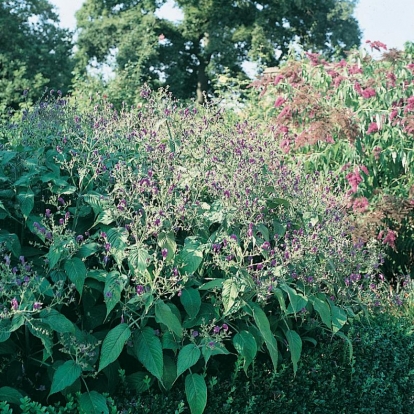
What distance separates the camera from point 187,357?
2.81 meters

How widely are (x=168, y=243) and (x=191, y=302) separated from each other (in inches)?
13.0

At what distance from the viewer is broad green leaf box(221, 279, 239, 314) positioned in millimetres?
2908

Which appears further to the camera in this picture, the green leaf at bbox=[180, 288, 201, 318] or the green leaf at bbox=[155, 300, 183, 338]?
the green leaf at bbox=[180, 288, 201, 318]

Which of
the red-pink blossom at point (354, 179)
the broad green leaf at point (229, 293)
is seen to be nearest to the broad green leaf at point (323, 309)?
the broad green leaf at point (229, 293)

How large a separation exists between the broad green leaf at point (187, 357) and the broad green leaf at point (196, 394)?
0.09m

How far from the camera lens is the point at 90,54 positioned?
28.0 meters

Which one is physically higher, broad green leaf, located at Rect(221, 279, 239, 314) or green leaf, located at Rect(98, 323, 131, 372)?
broad green leaf, located at Rect(221, 279, 239, 314)

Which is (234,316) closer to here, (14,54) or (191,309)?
(191,309)

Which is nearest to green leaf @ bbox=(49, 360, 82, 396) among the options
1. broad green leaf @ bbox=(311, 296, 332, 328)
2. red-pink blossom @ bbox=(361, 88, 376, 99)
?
broad green leaf @ bbox=(311, 296, 332, 328)

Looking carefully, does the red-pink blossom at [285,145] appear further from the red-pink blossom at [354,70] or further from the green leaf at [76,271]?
the green leaf at [76,271]

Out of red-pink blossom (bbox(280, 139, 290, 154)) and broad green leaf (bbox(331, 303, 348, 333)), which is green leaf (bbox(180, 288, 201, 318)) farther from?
red-pink blossom (bbox(280, 139, 290, 154))

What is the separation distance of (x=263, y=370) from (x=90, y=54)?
1043 inches

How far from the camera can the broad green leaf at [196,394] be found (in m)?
2.79

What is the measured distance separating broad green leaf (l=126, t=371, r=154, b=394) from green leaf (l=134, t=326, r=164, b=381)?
0.44 feet
